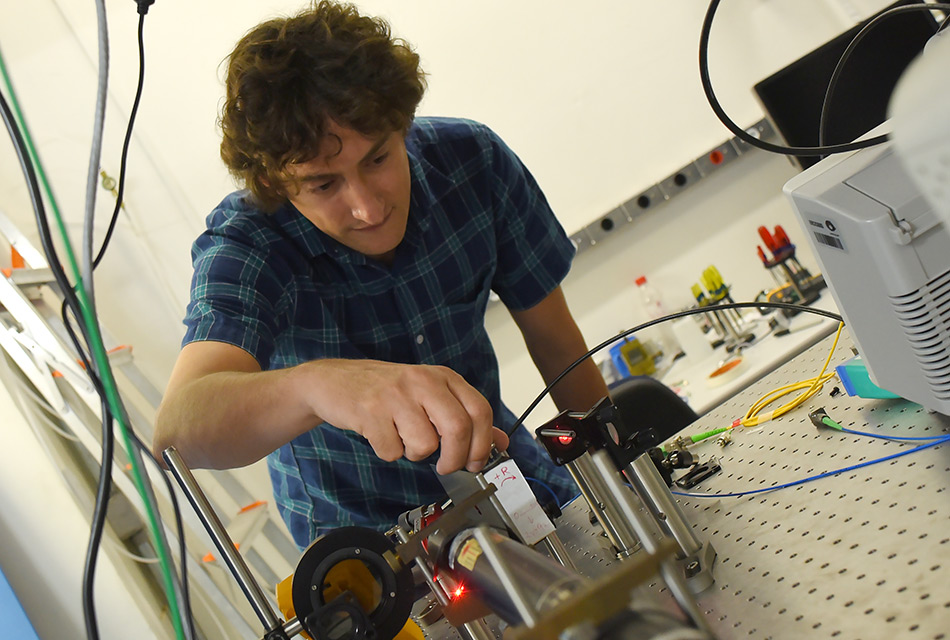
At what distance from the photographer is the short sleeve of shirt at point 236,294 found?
3.24ft

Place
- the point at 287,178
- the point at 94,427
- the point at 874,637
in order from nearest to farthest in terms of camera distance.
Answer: the point at 874,637 < the point at 287,178 < the point at 94,427

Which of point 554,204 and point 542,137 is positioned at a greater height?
point 542,137

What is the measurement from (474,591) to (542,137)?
2269 mm

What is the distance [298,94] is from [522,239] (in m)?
0.53

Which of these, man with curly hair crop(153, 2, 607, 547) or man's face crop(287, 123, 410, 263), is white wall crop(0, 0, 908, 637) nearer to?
man with curly hair crop(153, 2, 607, 547)

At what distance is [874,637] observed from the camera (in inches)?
18.5

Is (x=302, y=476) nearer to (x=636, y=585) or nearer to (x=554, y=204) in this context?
(x=636, y=585)

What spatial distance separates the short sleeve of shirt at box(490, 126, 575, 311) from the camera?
54.7 inches

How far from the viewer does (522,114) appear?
259cm

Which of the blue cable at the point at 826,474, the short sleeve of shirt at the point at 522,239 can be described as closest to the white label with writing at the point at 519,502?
the blue cable at the point at 826,474

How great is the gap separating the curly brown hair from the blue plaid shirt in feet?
0.42

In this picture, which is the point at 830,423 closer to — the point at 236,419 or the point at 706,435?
the point at 706,435

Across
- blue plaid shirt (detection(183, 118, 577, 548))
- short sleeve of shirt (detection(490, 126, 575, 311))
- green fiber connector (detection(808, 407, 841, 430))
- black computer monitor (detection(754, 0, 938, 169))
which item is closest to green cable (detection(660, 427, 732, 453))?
green fiber connector (detection(808, 407, 841, 430))

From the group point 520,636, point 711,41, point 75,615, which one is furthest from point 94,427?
point 711,41
